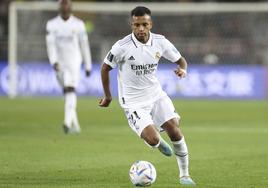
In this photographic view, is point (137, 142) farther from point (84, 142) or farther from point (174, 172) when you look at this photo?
point (174, 172)

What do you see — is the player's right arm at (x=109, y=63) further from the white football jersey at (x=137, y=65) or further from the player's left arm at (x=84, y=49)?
the player's left arm at (x=84, y=49)

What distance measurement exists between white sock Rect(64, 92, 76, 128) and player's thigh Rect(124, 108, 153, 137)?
713cm

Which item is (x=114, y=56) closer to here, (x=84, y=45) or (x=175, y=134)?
(x=175, y=134)

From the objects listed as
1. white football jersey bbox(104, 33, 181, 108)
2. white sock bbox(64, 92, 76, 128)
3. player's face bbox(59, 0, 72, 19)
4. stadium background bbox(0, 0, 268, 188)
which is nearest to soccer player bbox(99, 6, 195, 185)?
white football jersey bbox(104, 33, 181, 108)

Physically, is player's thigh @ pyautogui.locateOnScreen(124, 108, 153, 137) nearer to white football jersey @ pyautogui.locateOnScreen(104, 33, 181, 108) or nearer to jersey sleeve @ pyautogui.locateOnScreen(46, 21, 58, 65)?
white football jersey @ pyautogui.locateOnScreen(104, 33, 181, 108)

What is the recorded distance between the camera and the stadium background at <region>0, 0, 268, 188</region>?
39.5 ft

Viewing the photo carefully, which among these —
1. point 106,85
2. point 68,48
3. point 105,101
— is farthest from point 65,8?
point 105,101

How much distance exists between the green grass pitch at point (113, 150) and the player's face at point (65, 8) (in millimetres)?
2623

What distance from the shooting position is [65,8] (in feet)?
60.4

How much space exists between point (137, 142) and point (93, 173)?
203 inches

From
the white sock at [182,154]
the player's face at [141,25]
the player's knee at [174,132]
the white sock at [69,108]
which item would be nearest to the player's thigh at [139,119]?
the player's knee at [174,132]

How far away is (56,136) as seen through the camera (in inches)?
693

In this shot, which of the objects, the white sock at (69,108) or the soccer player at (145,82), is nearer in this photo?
the soccer player at (145,82)

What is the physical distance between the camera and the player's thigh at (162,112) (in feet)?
35.5
